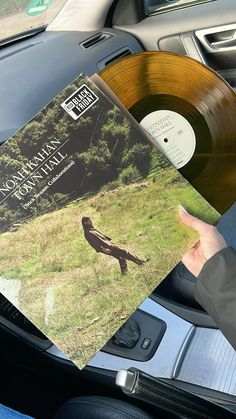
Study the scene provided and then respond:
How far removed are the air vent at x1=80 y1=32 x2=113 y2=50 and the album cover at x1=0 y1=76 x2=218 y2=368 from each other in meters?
0.77

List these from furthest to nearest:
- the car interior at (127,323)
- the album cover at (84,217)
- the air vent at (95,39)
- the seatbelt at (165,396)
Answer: the air vent at (95,39) < the car interior at (127,323) < the seatbelt at (165,396) < the album cover at (84,217)

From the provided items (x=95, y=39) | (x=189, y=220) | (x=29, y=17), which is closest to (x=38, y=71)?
(x=95, y=39)

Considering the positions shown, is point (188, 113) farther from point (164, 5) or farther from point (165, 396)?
point (164, 5)

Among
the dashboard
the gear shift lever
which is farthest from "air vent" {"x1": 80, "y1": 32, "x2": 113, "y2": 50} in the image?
the gear shift lever

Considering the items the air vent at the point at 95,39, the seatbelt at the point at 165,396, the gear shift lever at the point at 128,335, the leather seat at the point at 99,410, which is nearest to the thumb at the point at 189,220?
the seatbelt at the point at 165,396

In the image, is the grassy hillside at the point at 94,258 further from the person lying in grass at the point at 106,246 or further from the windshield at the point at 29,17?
the windshield at the point at 29,17

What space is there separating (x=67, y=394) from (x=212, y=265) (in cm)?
60

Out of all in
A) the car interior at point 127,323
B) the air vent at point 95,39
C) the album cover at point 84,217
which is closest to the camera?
the album cover at point 84,217

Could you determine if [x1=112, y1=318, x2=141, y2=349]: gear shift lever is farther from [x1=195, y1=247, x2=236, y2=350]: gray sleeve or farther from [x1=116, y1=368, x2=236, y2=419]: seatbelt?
[x1=195, y1=247, x2=236, y2=350]: gray sleeve

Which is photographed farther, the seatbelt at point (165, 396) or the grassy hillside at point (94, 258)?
the seatbelt at point (165, 396)

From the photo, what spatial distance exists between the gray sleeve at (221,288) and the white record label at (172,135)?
0.15 m

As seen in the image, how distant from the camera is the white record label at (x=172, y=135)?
776mm

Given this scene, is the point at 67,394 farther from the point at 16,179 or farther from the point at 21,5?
the point at 21,5

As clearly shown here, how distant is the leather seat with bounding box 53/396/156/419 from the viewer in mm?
996
